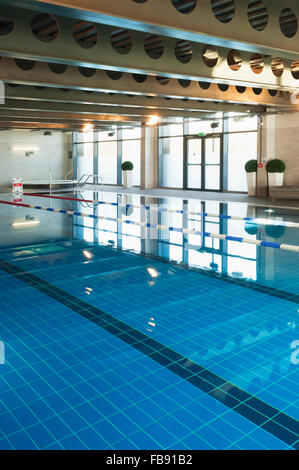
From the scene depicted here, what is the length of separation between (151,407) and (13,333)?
186 cm

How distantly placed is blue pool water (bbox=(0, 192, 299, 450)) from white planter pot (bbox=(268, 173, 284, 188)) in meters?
9.29

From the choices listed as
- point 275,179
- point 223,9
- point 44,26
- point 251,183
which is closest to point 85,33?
point 44,26

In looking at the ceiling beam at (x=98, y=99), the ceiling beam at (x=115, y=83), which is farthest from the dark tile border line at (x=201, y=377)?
the ceiling beam at (x=98, y=99)

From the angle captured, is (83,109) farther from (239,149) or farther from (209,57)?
(239,149)

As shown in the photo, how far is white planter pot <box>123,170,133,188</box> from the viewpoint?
971 inches

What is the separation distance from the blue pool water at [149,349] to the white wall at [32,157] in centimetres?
2049

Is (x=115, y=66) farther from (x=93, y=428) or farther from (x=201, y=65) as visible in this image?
(x=93, y=428)

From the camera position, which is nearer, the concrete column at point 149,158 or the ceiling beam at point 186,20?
the ceiling beam at point 186,20

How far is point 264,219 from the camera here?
11.9 metres

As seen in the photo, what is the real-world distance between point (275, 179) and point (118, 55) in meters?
11.7

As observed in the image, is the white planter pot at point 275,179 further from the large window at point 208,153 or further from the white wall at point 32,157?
the white wall at point 32,157

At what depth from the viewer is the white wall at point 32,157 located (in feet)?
88.9
